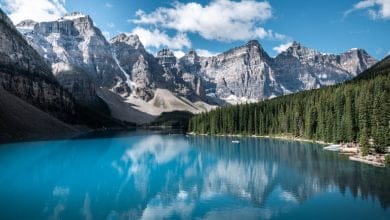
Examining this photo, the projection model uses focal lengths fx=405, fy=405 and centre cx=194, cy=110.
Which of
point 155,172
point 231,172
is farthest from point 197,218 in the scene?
point 155,172

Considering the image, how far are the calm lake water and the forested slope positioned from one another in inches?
594

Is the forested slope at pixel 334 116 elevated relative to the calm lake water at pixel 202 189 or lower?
elevated

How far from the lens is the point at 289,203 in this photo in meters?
49.2

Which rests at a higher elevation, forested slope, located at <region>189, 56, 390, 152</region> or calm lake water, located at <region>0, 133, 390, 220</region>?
forested slope, located at <region>189, 56, 390, 152</region>

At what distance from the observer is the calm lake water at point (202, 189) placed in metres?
45.2

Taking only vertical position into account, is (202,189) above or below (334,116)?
below

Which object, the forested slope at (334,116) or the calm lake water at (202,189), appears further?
the forested slope at (334,116)

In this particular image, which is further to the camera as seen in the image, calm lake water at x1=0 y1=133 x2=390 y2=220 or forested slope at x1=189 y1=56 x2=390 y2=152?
forested slope at x1=189 y1=56 x2=390 y2=152

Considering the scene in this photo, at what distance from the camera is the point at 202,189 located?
6103cm

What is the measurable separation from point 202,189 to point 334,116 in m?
76.4

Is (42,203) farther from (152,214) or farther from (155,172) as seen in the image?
(155,172)

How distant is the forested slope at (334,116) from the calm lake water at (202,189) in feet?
49.5

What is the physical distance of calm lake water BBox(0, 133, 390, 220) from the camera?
4525 cm

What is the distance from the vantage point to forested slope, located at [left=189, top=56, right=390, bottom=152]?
311 ft
